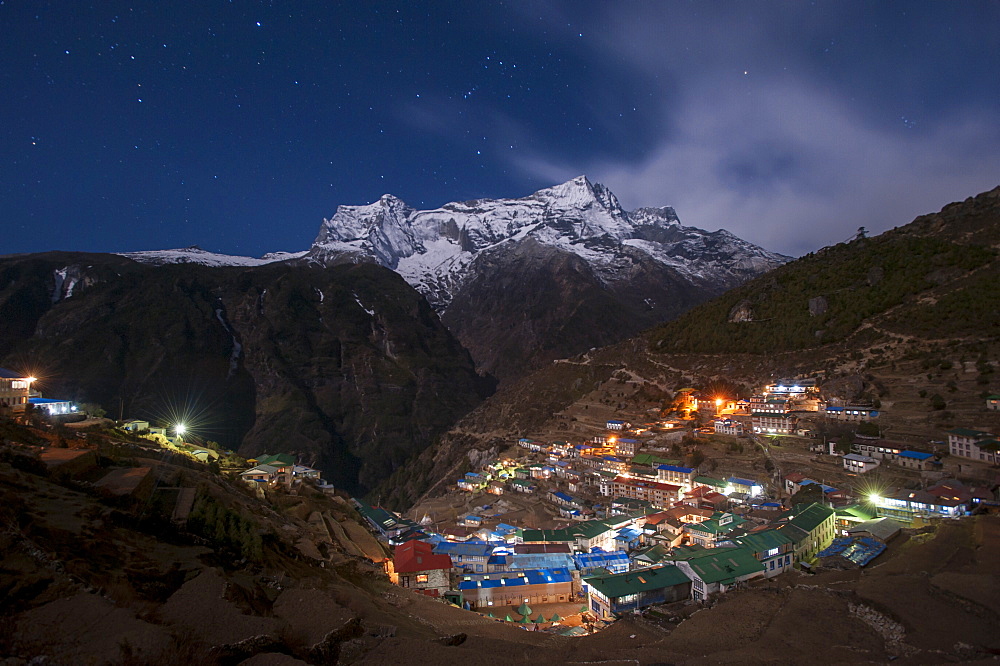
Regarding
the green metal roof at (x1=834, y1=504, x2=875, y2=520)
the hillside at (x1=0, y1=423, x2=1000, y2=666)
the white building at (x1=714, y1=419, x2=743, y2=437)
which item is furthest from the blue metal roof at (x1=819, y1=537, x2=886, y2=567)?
the white building at (x1=714, y1=419, x2=743, y2=437)

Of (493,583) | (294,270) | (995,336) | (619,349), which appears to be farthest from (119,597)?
(294,270)

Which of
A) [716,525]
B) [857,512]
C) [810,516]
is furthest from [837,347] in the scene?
[716,525]

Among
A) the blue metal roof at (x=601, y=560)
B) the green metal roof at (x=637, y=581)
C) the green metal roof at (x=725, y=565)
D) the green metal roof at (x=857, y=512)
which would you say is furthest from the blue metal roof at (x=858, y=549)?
the blue metal roof at (x=601, y=560)

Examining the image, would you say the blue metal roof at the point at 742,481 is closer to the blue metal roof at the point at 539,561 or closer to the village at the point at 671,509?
the village at the point at 671,509

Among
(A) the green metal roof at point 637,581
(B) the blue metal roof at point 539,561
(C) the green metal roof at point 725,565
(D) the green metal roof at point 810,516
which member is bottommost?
(B) the blue metal roof at point 539,561

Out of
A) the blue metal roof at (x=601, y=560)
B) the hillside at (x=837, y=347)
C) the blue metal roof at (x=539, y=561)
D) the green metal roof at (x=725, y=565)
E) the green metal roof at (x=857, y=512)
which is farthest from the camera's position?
the hillside at (x=837, y=347)

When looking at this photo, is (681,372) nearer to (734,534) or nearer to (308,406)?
(734,534)

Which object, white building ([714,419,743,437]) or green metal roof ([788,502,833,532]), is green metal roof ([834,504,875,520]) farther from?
white building ([714,419,743,437])
